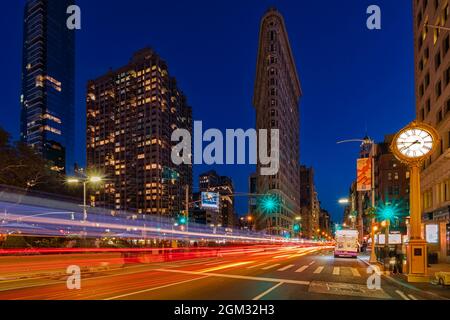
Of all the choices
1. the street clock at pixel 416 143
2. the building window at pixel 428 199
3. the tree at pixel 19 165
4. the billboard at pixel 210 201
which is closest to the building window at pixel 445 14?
the building window at pixel 428 199

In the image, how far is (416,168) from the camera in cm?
2009

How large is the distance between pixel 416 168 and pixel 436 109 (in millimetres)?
26820

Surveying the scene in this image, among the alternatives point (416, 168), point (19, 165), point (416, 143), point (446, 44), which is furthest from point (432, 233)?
point (19, 165)

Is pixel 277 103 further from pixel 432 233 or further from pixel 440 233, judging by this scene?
pixel 432 233

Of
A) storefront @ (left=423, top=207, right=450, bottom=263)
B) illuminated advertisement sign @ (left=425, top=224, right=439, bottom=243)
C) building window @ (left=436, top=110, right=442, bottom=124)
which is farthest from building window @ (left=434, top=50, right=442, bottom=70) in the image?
illuminated advertisement sign @ (left=425, top=224, right=439, bottom=243)

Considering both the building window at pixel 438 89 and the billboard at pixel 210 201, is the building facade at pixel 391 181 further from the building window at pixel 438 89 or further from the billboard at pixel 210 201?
the billboard at pixel 210 201

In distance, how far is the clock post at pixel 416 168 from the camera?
19234 mm

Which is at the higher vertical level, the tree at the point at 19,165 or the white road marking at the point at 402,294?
the tree at the point at 19,165
